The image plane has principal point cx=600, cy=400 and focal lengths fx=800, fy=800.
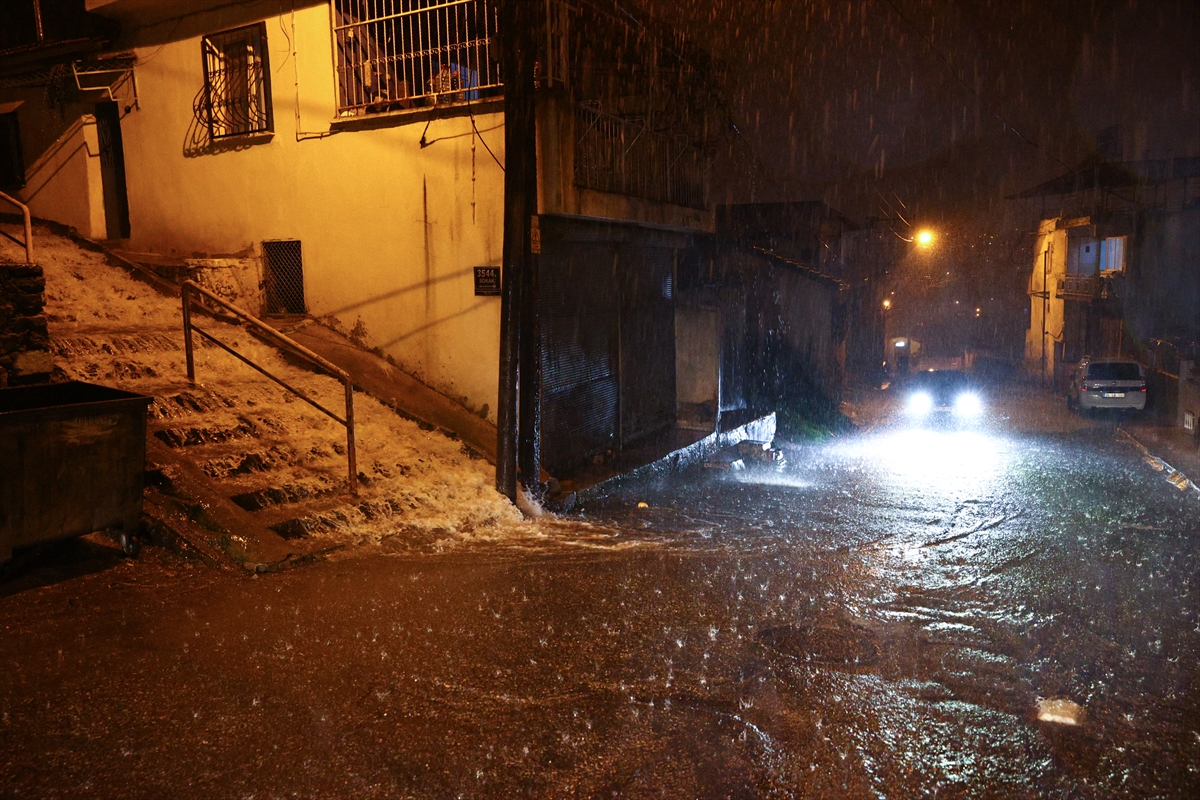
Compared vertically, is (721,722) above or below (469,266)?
A: below

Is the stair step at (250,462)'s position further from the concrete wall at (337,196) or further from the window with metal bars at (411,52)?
the window with metal bars at (411,52)

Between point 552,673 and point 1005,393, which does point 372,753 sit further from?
point 1005,393

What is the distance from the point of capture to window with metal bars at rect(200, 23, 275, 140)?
1235 cm

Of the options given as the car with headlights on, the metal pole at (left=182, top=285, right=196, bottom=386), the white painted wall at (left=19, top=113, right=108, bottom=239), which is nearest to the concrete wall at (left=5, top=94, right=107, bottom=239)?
the white painted wall at (left=19, top=113, right=108, bottom=239)

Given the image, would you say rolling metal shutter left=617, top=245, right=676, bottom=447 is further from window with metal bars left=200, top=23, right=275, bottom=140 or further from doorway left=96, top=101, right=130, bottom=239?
doorway left=96, top=101, right=130, bottom=239

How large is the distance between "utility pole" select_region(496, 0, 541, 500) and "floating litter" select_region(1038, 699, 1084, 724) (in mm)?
5995

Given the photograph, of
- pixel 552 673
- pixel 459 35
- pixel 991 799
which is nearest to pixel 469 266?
pixel 459 35

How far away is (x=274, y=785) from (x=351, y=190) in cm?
926

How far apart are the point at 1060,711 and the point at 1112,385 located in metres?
20.6

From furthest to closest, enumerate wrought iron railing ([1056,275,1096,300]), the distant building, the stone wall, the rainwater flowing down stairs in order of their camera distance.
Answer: wrought iron railing ([1056,275,1096,300]), the distant building, the stone wall, the rainwater flowing down stairs

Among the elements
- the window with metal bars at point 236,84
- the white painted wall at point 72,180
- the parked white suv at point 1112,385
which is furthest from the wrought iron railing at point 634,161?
the parked white suv at point 1112,385

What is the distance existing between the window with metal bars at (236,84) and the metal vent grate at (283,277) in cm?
181

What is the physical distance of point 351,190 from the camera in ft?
37.9

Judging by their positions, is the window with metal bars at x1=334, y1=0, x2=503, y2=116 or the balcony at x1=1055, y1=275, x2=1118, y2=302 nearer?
the window with metal bars at x1=334, y1=0, x2=503, y2=116
